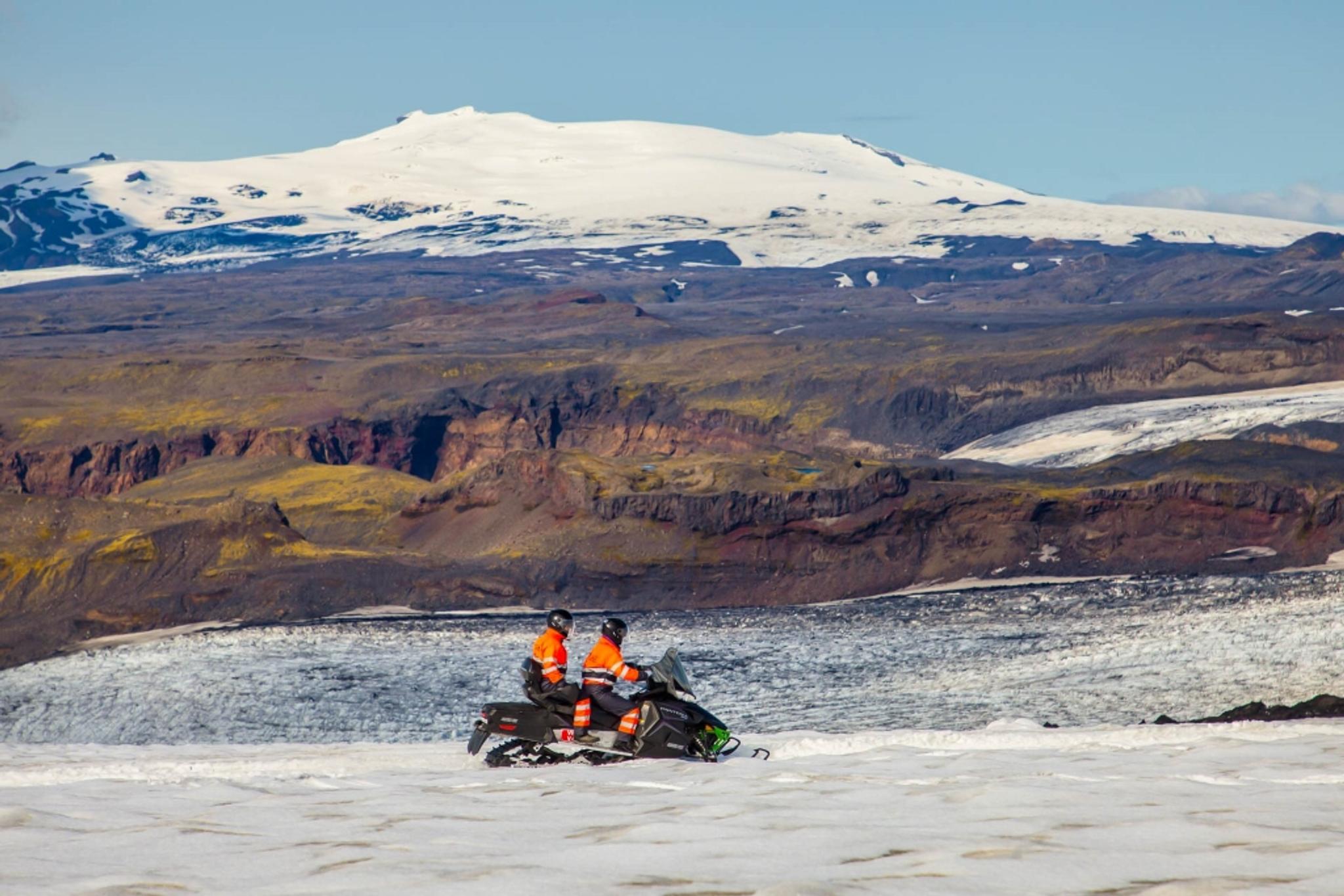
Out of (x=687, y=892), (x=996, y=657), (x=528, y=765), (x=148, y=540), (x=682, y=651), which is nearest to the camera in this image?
(x=687, y=892)

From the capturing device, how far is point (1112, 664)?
38.8 meters

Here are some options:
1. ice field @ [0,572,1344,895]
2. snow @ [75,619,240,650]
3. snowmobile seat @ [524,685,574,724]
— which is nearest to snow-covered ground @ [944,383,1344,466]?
snow @ [75,619,240,650]

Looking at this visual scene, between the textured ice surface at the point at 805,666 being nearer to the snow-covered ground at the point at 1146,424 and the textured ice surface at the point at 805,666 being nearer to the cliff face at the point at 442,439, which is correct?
the snow-covered ground at the point at 1146,424

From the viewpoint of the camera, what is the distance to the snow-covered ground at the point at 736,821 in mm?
9336

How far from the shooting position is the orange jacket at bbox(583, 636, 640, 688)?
1667 cm

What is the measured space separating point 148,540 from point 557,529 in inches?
530

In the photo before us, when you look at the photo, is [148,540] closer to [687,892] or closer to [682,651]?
[682,651]

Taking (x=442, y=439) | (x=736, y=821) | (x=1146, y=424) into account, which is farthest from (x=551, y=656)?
(x=442, y=439)

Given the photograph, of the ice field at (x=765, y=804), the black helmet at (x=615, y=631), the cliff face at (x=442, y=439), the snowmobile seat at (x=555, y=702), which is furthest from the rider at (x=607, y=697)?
the cliff face at (x=442, y=439)

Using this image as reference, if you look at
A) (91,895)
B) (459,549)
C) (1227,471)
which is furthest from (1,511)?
(91,895)

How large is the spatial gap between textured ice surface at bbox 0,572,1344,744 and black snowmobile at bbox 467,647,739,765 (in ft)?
52.4

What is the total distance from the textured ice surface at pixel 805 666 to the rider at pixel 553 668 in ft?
54.1

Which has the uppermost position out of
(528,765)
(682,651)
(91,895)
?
(91,895)

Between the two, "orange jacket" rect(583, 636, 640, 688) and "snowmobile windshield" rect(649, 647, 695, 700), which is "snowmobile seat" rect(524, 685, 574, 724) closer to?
"orange jacket" rect(583, 636, 640, 688)
